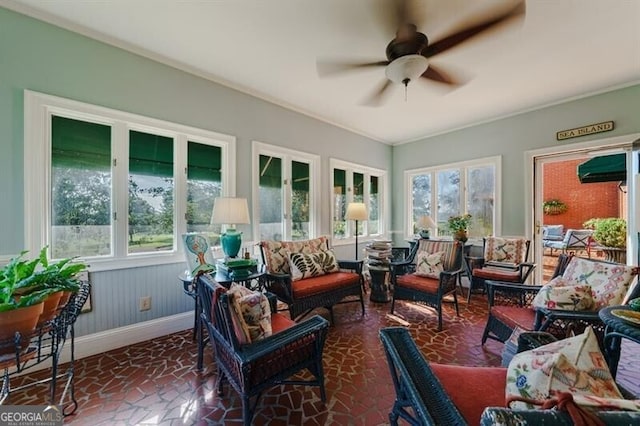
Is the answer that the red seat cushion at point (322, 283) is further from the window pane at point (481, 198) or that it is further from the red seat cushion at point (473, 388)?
the window pane at point (481, 198)

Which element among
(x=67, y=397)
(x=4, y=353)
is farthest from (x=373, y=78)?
(x=67, y=397)

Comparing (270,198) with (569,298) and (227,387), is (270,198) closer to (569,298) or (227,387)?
(227,387)

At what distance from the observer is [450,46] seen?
6.28 ft

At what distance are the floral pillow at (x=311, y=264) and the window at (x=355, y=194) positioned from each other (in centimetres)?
125

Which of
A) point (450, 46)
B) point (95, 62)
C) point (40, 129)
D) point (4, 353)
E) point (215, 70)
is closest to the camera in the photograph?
point (4, 353)

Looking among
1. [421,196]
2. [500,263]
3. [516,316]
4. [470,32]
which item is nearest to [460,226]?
[500,263]

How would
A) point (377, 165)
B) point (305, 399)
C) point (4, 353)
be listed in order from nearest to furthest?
point (4, 353) → point (305, 399) → point (377, 165)

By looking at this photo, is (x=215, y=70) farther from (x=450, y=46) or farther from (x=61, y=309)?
(x=61, y=309)

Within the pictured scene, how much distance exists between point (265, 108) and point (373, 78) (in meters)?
1.49

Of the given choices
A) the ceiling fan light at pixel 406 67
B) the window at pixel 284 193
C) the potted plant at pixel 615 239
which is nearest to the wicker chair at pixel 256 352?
the window at pixel 284 193

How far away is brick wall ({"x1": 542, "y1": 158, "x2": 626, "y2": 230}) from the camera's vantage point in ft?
24.7

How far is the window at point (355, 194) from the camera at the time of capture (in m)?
4.62

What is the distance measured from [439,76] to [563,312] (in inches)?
81.8

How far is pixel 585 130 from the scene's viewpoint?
3.47 m
